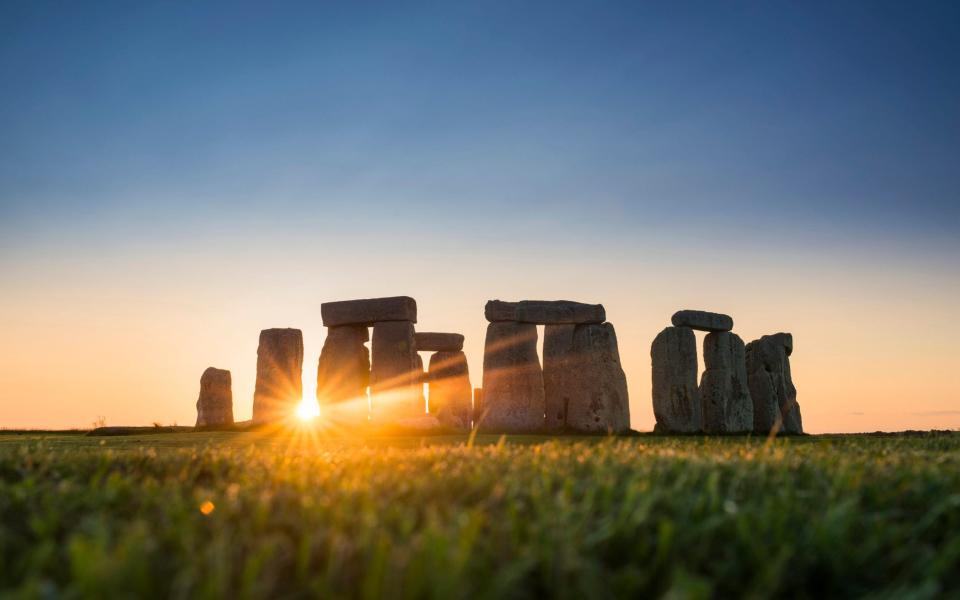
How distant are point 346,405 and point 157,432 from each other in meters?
4.80

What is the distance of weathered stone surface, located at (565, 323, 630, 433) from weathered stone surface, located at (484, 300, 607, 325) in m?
0.32

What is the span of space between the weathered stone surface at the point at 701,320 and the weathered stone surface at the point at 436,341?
7.24m

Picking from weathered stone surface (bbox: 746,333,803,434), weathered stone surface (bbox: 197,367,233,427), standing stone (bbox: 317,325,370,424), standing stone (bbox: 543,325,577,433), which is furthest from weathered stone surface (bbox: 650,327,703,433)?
weathered stone surface (bbox: 197,367,233,427)

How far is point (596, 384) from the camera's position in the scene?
68.0 ft

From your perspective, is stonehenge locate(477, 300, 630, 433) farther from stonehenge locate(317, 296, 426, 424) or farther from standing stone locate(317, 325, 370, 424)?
standing stone locate(317, 325, 370, 424)

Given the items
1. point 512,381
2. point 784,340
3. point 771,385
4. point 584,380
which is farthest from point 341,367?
point 784,340

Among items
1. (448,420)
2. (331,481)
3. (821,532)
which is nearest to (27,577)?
(331,481)

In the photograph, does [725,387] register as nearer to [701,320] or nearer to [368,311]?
[701,320]

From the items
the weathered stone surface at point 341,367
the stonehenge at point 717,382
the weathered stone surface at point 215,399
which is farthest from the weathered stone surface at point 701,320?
the weathered stone surface at point 215,399

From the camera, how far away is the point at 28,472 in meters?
5.13

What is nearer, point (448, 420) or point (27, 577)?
point (27, 577)

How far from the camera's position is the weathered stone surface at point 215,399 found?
71.4 feet

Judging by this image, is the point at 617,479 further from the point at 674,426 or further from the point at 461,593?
the point at 674,426

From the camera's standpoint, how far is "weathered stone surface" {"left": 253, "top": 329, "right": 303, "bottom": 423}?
2133 cm
